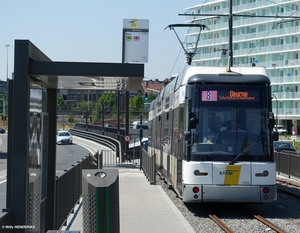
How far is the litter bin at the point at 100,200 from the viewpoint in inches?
289

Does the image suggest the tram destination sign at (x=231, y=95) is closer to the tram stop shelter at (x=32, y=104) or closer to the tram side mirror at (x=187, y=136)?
the tram side mirror at (x=187, y=136)

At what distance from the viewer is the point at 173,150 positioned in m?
17.9

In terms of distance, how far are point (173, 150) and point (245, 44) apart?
78.3m

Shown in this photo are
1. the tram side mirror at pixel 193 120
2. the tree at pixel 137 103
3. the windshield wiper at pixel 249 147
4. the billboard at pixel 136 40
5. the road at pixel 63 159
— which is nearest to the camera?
the tram side mirror at pixel 193 120

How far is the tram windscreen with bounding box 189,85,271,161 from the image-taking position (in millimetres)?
14906

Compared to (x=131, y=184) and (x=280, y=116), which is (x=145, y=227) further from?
(x=280, y=116)

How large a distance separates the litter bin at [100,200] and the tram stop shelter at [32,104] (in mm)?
665

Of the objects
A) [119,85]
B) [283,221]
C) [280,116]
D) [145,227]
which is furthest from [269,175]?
[280,116]

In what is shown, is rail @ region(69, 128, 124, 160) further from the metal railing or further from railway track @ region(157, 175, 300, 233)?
the metal railing

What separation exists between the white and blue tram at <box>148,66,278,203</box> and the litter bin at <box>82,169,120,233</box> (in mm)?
7442

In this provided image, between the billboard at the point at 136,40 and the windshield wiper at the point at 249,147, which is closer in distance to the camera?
the windshield wiper at the point at 249,147

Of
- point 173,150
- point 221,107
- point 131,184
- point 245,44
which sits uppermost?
point 245,44

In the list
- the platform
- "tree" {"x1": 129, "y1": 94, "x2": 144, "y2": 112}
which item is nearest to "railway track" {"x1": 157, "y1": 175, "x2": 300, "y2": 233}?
the platform

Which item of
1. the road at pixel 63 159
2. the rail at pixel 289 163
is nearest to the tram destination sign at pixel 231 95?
the road at pixel 63 159
